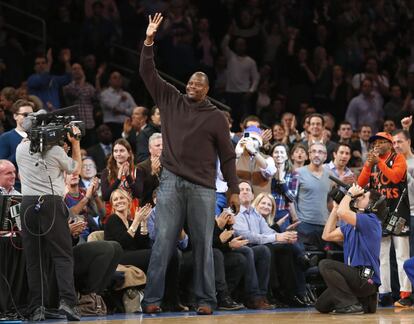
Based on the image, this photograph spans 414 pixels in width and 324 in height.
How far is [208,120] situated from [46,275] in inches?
83.4

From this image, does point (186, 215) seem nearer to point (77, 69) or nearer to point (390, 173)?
point (390, 173)

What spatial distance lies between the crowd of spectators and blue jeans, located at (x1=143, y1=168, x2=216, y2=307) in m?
0.67

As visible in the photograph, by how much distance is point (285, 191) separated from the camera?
14.0 meters

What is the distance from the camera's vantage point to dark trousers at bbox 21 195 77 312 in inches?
405

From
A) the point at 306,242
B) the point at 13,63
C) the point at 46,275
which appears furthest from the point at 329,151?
the point at 46,275

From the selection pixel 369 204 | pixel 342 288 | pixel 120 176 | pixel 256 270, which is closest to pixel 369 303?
pixel 342 288

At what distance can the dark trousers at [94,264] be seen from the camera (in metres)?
11.0

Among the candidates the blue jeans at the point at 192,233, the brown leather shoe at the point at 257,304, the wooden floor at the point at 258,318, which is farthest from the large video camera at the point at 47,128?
the brown leather shoe at the point at 257,304

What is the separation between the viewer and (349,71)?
20406 millimetres

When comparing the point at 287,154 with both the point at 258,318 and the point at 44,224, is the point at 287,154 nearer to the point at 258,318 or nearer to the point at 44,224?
the point at 258,318

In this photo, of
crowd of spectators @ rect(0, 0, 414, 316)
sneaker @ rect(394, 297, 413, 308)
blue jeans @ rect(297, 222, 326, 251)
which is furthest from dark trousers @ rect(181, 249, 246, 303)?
sneaker @ rect(394, 297, 413, 308)

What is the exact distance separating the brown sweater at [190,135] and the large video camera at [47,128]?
2.94 feet

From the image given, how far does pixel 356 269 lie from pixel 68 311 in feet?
10.6

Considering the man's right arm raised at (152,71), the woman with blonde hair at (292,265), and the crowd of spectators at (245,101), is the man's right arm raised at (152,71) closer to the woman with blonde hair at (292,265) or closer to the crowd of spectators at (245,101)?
the crowd of spectators at (245,101)
